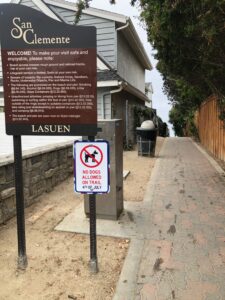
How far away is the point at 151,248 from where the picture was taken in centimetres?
409

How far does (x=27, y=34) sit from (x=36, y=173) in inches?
123

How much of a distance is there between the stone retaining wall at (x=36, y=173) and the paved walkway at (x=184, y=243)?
78.8 inches

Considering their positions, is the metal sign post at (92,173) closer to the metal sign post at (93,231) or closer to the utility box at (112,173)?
the metal sign post at (93,231)

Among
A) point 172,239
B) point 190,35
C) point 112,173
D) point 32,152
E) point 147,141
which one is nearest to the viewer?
point 172,239

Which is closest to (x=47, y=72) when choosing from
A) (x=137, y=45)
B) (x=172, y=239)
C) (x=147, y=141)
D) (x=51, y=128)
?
(x=51, y=128)

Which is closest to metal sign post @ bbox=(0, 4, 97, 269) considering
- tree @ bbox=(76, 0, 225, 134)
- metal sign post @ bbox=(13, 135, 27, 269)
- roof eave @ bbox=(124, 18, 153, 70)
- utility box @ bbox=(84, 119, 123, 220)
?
metal sign post @ bbox=(13, 135, 27, 269)

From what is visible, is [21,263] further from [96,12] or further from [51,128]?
[96,12]

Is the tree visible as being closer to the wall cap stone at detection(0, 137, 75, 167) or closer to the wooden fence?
the wooden fence

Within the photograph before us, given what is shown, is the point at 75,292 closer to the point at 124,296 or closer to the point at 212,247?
the point at 124,296

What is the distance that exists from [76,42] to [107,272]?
8.05 ft

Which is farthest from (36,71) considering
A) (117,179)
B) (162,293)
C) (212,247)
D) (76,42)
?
(212,247)

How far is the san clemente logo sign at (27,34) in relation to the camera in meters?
3.38

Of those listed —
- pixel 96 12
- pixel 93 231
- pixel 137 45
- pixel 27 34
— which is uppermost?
pixel 96 12

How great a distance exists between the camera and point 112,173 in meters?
4.93
